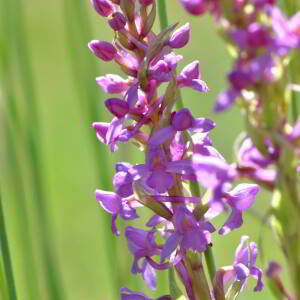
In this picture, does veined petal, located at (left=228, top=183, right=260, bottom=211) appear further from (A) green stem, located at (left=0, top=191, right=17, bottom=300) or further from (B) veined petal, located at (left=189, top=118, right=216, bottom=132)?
(A) green stem, located at (left=0, top=191, right=17, bottom=300)

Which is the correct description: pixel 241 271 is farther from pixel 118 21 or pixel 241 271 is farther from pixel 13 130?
pixel 13 130

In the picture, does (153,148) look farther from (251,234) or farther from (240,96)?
(251,234)

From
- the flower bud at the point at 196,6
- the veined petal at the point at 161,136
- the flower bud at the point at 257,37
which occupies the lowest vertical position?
the veined petal at the point at 161,136

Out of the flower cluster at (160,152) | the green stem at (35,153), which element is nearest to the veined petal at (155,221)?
the flower cluster at (160,152)

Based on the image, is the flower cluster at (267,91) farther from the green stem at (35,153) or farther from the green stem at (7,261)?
the green stem at (35,153)

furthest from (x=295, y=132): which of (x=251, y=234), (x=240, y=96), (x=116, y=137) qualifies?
(x=251, y=234)

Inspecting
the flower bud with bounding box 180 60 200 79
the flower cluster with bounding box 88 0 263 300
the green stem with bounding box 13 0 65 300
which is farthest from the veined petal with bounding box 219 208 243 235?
the green stem with bounding box 13 0 65 300
